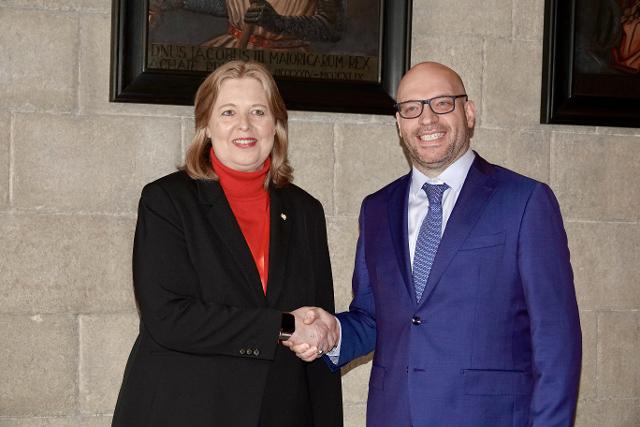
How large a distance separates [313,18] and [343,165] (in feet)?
1.78

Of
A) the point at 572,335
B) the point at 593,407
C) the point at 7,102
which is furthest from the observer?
the point at 593,407

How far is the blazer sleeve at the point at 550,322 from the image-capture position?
2213mm

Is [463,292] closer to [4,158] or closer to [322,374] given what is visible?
[322,374]

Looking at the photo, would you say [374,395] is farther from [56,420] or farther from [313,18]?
[313,18]

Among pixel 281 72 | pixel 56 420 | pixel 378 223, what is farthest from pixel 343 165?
pixel 56 420

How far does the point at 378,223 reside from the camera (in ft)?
8.53

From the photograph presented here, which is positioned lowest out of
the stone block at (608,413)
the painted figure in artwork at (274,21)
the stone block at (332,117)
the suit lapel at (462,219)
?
the stone block at (608,413)

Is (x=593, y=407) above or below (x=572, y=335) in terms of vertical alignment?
below

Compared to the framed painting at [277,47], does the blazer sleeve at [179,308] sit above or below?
below

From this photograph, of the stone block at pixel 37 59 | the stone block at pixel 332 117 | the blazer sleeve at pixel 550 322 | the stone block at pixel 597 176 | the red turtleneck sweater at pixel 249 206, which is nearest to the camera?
the blazer sleeve at pixel 550 322

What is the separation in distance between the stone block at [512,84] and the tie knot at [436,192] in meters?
1.14

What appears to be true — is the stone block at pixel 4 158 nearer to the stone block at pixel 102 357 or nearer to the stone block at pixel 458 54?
the stone block at pixel 102 357

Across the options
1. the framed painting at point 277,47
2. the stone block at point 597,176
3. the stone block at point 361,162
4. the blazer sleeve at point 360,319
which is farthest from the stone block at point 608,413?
the framed painting at point 277,47

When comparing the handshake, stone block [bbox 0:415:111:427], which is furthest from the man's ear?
stone block [bbox 0:415:111:427]
